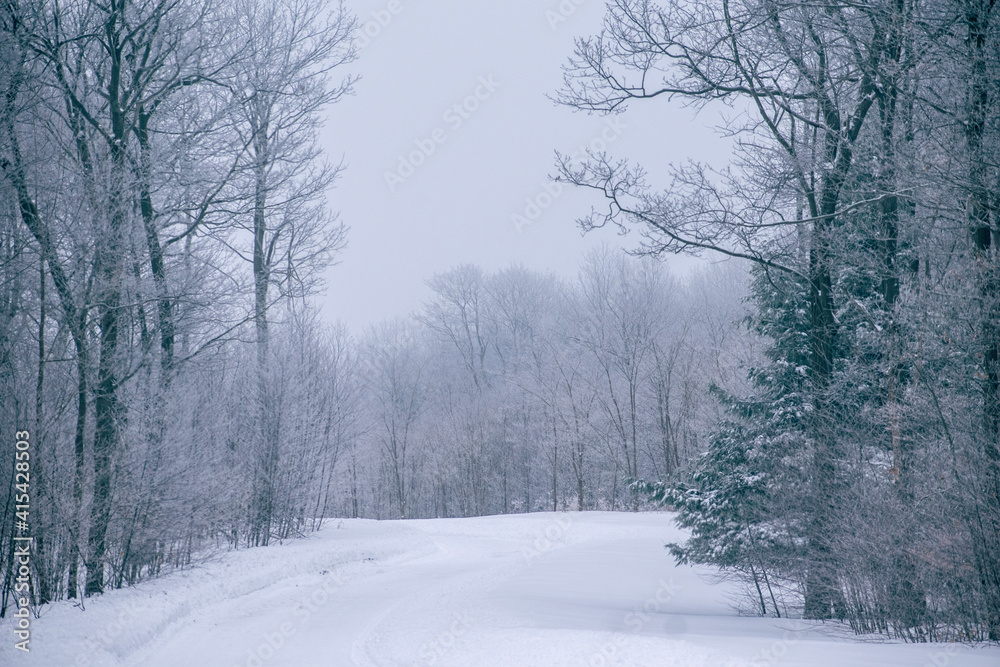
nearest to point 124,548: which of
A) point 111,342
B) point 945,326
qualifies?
point 111,342

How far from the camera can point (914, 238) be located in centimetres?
998

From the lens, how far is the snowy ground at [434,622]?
22.7ft

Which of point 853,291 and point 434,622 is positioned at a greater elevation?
point 853,291

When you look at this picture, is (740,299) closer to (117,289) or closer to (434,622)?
(434,622)

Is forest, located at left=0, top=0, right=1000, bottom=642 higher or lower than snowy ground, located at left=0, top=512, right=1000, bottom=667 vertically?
higher

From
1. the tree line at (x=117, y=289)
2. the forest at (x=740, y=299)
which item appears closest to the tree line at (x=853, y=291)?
the forest at (x=740, y=299)

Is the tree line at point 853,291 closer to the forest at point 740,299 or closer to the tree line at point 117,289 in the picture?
the forest at point 740,299

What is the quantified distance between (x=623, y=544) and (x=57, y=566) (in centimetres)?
1494

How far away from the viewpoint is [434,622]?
31.3 ft

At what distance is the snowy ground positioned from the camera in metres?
6.91

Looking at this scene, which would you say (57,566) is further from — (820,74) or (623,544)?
(623,544)

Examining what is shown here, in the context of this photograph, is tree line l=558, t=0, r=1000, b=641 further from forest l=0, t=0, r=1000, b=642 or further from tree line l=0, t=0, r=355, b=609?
tree line l=0, t=0, r=355, b=609

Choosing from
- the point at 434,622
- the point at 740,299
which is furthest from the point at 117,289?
the point at 740,299

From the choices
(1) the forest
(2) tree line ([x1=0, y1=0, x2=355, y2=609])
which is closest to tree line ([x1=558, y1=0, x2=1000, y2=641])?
(1) the forest
